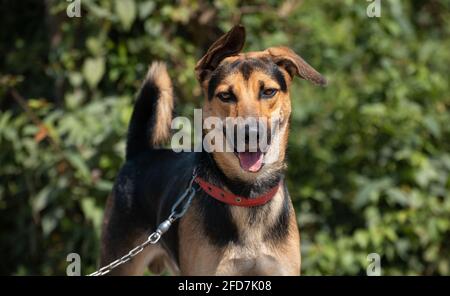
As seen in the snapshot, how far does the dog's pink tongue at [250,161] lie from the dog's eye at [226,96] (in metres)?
0.27

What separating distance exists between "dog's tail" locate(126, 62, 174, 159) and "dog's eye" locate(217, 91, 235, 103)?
85cm

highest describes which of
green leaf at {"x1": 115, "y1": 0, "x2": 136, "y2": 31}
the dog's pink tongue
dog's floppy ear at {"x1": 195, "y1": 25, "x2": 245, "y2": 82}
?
green leaf at {"x1": 115, "y1": 0, "x2": 136, "y2": 31}

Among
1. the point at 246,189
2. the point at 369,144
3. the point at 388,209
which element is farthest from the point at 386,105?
the point at 246,189

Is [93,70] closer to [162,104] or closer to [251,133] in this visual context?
[162,104]

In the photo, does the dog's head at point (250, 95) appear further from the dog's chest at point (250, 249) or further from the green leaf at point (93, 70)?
the green leaf at point (93, 70)

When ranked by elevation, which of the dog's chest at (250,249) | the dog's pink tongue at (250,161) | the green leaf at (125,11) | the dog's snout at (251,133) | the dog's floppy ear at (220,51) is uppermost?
the green leaf at (125,11)

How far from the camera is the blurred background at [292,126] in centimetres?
624

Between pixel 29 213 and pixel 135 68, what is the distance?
1.44 meters

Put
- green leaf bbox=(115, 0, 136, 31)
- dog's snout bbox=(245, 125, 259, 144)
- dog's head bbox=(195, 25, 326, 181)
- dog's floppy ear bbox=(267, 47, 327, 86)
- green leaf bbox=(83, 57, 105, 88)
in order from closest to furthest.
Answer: dog's snout bbox=(245, 125, 259, 144) < dog's head bbox=(195, 25, 326, 181) < dog's floppy ear bbox=(267, 47, 327, 86) < green leaf bbox=(115, 0, 136, 31) < green leaf bbox=(83, 57, 105, 88)

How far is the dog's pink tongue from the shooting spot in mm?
3980

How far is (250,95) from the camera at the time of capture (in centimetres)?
400

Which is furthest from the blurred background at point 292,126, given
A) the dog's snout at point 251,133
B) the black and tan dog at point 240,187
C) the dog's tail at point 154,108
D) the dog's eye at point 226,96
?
the dog's snout at point 251,133

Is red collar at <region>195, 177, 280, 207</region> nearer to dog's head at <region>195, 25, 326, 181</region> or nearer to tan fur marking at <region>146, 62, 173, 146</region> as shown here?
dog's head at <region>195, 25, 326, 181</region>

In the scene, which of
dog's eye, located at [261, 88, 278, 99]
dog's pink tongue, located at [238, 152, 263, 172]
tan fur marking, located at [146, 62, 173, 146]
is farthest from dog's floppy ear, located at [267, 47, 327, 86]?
tan fur marking, located at [146, 62, 173, 146]
